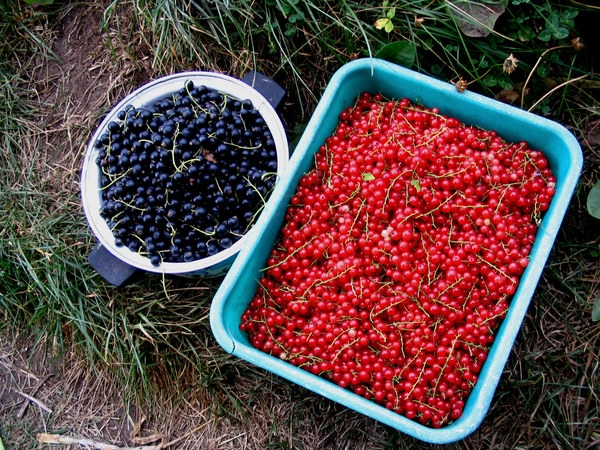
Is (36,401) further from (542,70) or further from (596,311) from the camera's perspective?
(542,70)

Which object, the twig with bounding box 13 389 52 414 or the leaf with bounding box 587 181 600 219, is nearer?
the leaf with bounding box 587 181 600 219

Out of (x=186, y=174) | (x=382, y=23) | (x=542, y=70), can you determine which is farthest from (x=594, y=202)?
(x=186, y=174)

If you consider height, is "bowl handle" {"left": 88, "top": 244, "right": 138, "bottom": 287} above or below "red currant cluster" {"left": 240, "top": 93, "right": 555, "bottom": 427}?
below

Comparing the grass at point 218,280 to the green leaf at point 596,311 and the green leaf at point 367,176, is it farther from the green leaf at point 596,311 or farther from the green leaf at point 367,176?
the green leaf at point 367,176

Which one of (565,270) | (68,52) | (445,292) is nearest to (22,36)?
(68,52)

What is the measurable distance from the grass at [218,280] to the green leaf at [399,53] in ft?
0.22

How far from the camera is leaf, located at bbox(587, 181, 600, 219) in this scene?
1.64 metres

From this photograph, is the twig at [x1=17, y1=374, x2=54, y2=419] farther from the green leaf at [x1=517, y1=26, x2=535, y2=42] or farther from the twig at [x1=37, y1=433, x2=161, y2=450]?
the green leaf at [x1=517, y1=26, x2=535, y2=42]

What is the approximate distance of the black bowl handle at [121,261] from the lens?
1.77 m

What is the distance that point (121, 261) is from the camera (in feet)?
5.83

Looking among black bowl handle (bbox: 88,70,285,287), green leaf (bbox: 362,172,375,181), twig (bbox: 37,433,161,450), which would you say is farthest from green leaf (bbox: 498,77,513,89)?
twig (bbox: 37,433,161,450)

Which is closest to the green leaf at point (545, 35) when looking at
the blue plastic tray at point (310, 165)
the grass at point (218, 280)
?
the grass at point (218, 280)

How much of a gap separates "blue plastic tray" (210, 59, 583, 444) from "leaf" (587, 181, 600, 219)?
0.20m

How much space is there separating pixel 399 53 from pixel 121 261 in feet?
3.55
